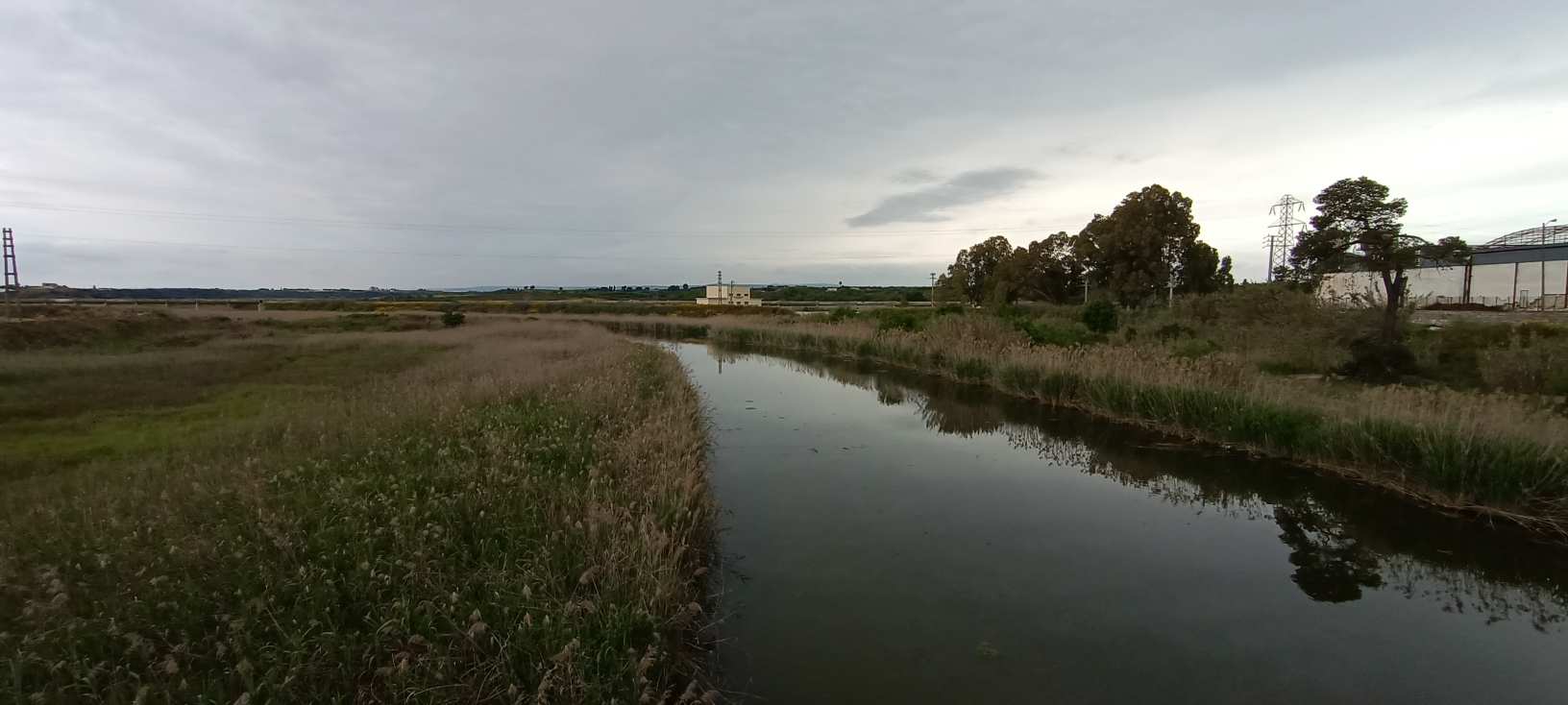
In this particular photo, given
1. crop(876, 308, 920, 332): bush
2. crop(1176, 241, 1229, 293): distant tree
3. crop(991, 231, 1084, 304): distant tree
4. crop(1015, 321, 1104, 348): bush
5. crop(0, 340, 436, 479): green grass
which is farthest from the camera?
crop(991, 231, 1084, 304): distant tree

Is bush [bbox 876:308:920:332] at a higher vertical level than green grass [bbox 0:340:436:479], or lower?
higher

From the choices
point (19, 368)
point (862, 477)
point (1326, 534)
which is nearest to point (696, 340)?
point (19, 368)

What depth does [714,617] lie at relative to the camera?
580 centimetres

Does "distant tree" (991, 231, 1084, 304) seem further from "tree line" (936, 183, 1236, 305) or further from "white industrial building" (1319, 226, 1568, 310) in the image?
"white industrial building" (1319, 226, 1568, 310)

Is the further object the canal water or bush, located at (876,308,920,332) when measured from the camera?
bush, located at (876,308,920,332)

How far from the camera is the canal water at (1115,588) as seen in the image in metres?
4.89

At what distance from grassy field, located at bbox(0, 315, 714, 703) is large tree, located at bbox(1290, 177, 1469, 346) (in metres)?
15.3

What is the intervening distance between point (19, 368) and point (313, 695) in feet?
72.4

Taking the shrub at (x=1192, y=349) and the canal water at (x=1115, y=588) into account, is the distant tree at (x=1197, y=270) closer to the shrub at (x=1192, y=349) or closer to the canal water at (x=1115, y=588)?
the shrub at (x=1192, y=349)

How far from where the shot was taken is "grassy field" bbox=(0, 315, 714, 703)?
11.9ft

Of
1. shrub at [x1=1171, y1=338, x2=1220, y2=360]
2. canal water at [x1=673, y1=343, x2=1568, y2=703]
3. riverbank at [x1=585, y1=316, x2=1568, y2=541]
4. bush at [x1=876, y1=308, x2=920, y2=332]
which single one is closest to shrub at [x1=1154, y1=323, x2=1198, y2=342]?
shrub at [x1=1171, y1=338, x2=1220, y2=360]

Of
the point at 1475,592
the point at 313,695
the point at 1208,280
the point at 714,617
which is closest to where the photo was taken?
the point at 313,695

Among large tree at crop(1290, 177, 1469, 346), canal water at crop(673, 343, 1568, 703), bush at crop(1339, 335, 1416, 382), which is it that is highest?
large tree at crop(1290, 177, 1469, 346)

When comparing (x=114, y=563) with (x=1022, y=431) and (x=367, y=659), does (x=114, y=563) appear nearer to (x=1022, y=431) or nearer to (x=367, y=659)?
(x=367, y=659)
